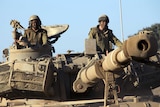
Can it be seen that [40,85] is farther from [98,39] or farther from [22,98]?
[98,39]

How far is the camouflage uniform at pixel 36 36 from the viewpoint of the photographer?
414 inches

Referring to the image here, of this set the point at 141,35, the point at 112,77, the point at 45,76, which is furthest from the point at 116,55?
the point at 45,76

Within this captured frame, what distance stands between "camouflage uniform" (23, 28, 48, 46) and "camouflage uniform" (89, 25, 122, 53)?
3.91 feet

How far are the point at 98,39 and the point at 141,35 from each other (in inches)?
221

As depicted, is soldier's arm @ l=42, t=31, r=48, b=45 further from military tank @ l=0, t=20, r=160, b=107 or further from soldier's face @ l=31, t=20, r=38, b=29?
military tank @ l=0, t=20, r=160, b=107

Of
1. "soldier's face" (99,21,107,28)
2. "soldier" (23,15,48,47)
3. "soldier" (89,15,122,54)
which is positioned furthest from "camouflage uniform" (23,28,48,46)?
"soldier's face" (99,21,107,28)

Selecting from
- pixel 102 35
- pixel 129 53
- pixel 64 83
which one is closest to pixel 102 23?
pixel 102 35

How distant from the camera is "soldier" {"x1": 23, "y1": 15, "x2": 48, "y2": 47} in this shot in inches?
414

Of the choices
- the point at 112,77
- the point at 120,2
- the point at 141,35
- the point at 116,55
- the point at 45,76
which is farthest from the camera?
the point at 120,2

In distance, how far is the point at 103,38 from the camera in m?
10.5

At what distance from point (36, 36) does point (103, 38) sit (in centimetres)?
173

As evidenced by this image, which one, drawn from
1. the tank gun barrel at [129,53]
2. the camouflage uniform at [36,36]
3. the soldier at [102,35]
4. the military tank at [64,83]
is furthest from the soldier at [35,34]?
the tank gun barrel at [129,53]

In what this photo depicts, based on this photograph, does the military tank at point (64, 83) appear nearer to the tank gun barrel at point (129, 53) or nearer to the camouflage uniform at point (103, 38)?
the camouflage uniform at point (103, 38)

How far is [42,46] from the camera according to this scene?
1026 centimetres
